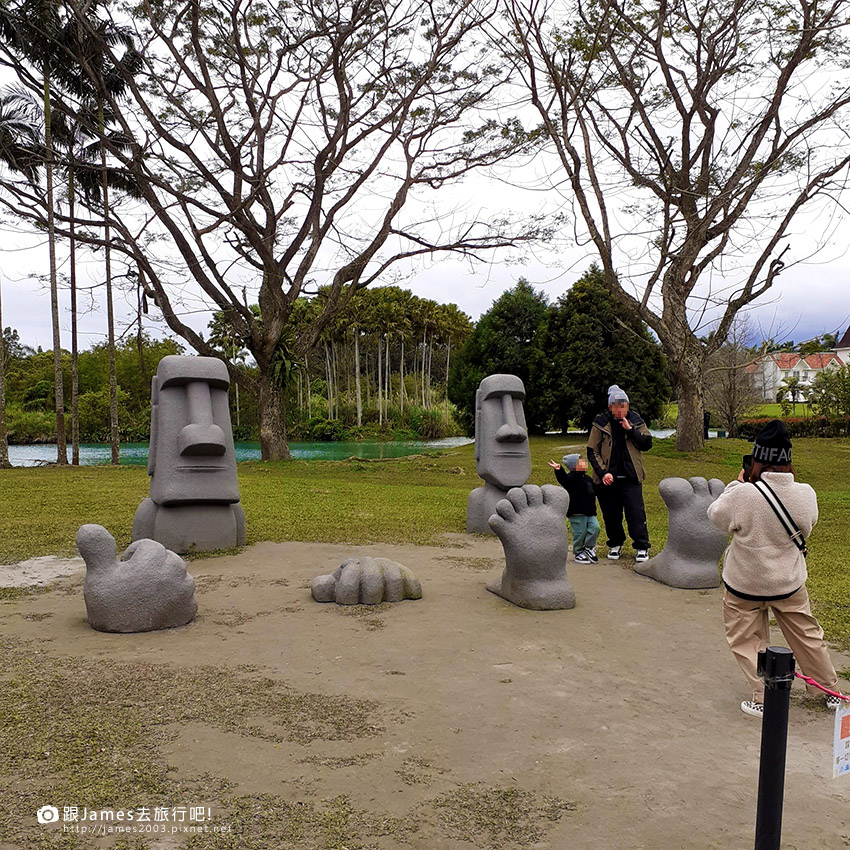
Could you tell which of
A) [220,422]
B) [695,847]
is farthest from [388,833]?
[220,422]

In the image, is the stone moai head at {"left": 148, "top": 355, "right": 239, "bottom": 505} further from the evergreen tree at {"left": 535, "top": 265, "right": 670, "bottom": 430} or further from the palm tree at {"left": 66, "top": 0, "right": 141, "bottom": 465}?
the evergreen tree at {"left": 535, "top": 265, "right": 670, "bottom": 430}

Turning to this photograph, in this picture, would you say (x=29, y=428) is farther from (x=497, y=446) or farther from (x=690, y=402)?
(x=497, y=446)

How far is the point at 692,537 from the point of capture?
6129mm

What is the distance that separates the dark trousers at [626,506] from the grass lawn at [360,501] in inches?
47.6

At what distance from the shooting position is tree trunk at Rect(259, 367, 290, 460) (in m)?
18.7

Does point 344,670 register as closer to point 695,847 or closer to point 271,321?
point 695,847

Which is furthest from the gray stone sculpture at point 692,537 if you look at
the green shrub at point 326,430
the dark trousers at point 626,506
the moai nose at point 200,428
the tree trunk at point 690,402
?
the green shrub at point 326,430

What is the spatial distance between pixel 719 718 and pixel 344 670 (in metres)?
1.93

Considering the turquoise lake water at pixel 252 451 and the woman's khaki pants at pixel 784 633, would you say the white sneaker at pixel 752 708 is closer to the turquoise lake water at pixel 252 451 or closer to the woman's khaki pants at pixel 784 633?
the woman's khaki pants at pixel 784 633

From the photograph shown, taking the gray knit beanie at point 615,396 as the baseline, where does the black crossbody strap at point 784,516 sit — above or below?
below

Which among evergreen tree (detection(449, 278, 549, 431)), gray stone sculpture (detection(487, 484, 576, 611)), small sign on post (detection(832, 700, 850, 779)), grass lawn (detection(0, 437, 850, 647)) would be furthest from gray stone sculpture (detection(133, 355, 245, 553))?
evergreen tree (detection(449, 278, 549, 431))

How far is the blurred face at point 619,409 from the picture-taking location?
6.79 metres

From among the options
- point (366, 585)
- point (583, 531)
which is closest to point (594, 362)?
point (583, 531)

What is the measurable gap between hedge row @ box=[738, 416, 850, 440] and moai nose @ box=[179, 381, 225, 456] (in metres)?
20.9
